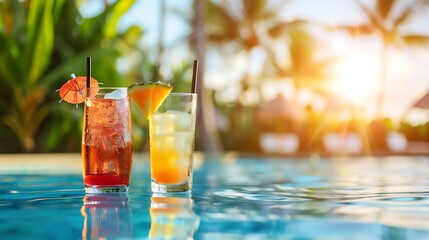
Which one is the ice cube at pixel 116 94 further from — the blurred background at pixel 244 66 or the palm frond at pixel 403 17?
the palm frond at pixel 403 17

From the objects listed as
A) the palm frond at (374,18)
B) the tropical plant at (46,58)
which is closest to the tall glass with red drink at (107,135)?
the tropical plant at (46,58)

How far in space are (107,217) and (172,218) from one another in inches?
6.8

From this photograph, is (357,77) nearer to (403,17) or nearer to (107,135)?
(403,17)

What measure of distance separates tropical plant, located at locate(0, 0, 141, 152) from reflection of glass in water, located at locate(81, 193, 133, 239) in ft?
22.2

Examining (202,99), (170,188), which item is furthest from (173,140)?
(202,99)

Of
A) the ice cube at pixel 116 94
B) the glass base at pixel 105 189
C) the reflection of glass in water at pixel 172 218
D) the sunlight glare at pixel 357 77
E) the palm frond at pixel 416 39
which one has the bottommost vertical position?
the reflection of glass in water at pixel 172 218

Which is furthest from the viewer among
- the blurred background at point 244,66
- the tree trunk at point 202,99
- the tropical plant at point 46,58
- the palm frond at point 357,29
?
the palm frond at point 357,29

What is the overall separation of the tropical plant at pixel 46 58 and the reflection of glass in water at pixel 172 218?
687 cm

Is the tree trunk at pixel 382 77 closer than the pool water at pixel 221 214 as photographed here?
No

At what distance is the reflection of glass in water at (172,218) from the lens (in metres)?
1.66

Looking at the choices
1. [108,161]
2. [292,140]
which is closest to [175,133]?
[108,161]

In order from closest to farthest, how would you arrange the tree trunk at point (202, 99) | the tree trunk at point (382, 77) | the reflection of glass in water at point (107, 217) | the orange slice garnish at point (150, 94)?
the reflection of glass in water at point (107, 217) < the orange slice garnish at point (150, 94) < the tree trunk at point (202, 99) < the tree trunk at point (382, 77)

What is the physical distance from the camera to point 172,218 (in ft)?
6.40

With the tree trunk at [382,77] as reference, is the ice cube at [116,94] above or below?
below
